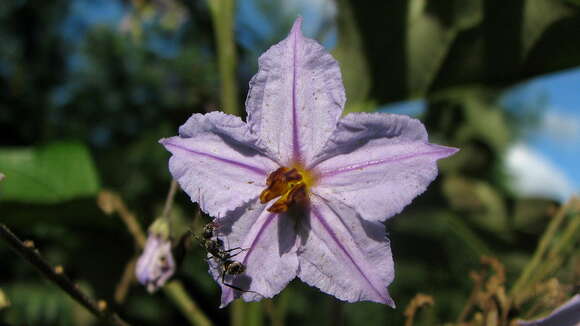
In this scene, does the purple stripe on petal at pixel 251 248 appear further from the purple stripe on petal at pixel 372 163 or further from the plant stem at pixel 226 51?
the plant stem at pixel 226 51

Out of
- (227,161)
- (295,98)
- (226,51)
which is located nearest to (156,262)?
(227,161)

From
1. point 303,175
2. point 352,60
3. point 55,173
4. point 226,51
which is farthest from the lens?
point 55,173

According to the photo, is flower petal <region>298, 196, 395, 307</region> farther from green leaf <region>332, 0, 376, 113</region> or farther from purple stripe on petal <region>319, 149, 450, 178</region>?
green leaf <region>332, 0, 376, 113</region>

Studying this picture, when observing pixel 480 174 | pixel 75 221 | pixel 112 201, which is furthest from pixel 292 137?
pixel 480 174

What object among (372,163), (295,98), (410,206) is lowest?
(410,206)

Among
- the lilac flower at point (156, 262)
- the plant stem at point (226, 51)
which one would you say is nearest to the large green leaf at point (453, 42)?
the plant stem at point (226, 51)

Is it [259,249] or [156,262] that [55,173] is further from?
[259,249]

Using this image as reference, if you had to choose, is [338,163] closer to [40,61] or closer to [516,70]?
[516,70]
